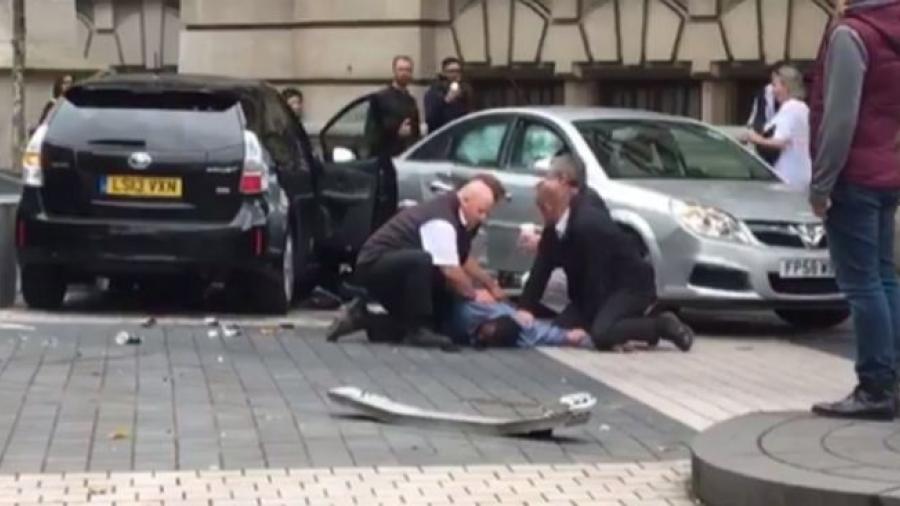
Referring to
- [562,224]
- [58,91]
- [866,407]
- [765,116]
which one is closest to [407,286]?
[562,224]

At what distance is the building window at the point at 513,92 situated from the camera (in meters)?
28.5

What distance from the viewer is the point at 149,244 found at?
1599 cm

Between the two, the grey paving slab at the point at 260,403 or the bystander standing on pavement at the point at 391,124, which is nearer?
the grey paving slab at the point at 260,403

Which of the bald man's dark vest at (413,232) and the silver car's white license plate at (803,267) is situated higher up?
the bald man's dark vest at (413,232)

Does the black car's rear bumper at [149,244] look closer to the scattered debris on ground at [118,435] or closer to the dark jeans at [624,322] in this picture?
the dark jeans at [624,322]

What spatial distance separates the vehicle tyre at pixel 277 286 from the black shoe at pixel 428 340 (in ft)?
7.45

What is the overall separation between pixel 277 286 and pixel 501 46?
1234 cm

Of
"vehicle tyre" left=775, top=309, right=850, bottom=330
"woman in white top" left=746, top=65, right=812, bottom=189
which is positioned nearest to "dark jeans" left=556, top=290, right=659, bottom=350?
"vehicle tyre" left=775, top=309, right=850, bottom=330

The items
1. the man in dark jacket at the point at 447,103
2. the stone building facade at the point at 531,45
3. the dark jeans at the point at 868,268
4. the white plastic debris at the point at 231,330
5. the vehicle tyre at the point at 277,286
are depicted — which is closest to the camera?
the dark jeans at the point at 868,268

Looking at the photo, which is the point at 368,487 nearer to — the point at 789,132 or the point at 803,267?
the point at 803,267

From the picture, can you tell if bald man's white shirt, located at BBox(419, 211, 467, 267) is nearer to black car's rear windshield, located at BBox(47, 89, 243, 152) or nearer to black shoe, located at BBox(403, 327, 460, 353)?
black shoe, located at BBox(403, 327, 460, 353)

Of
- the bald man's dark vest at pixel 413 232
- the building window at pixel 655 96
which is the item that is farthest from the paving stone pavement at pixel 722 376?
the building window at pixel 655 96

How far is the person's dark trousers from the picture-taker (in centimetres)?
1405

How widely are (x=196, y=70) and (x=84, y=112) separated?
47.4 feet
